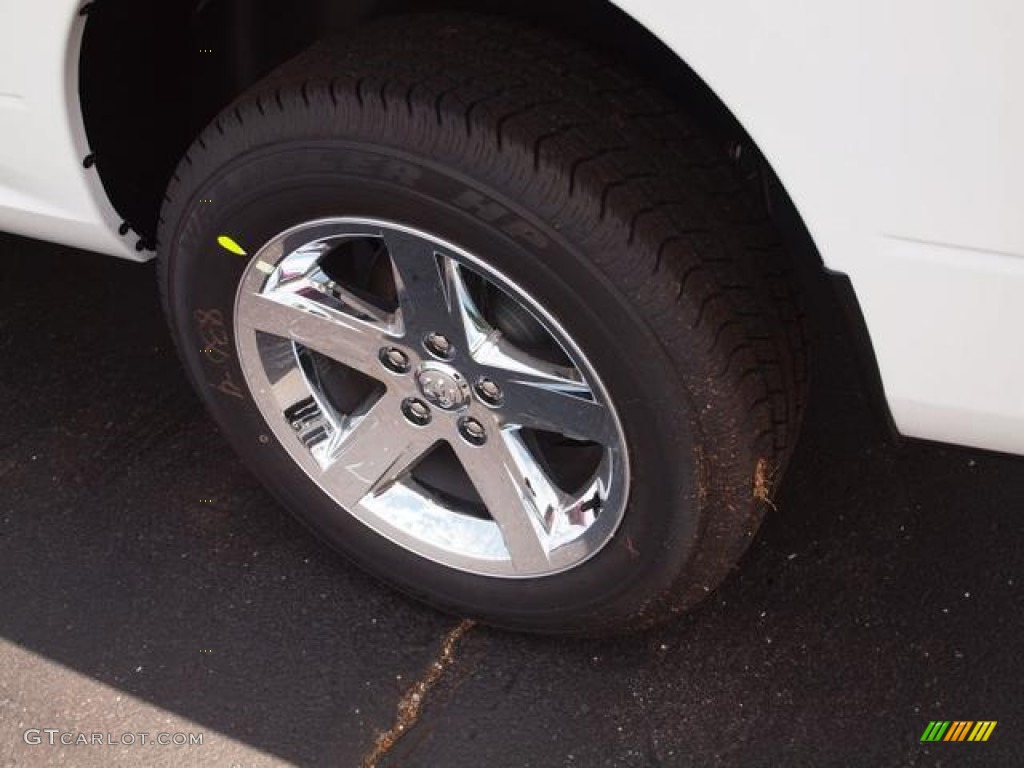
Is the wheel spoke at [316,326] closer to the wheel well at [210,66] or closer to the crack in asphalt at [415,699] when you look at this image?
the wheel well at [210,66]

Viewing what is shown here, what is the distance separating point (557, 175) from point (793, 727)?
1021 millimetres

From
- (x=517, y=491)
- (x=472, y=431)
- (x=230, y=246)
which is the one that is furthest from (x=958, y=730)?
(x=230, y=246)

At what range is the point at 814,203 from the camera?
4.53 feet

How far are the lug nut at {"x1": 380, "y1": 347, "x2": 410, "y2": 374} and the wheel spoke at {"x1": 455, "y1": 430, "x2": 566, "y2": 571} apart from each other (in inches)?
6.0

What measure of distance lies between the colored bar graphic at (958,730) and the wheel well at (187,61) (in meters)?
1.00

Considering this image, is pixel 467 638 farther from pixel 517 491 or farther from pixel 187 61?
pixel 187 61

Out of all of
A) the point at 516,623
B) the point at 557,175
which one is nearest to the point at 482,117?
the point at 557,175

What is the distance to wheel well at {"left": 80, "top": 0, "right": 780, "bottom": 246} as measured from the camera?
168 cm

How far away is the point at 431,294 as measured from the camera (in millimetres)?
1720

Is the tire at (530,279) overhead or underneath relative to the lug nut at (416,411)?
overhead

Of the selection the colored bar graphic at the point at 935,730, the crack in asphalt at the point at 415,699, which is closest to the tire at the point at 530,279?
the crack in asphalt at the point at 415,699

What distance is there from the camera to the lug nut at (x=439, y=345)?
1765mm
